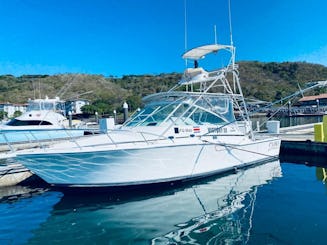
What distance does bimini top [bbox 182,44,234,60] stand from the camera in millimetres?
11211

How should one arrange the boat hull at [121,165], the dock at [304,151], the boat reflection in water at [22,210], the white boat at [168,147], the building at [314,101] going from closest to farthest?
the boat reflection in water at [22,210]
the boat hull at [121,165]
the white boat at [168,147]
the dock at [304,151]
the building at [314,101]

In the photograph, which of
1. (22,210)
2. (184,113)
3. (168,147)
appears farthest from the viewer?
(184,113)

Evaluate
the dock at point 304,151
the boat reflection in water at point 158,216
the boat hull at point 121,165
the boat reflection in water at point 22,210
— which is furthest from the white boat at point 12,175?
the dock at point 304,151

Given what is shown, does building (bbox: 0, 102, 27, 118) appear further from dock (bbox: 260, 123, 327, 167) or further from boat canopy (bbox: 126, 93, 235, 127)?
dock (bbox: 260, 123, 327, 167)

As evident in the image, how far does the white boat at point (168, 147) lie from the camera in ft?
25.0

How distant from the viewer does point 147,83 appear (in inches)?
3809

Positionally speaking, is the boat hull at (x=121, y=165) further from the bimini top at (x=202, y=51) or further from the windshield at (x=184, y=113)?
the bimini top at (x=202, y=51)

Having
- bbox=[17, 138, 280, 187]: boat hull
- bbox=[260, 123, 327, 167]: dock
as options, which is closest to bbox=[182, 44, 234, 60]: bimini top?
bbox=[17, 138, 280, 187]: boat hull

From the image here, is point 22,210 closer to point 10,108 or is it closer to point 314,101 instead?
point 10,108

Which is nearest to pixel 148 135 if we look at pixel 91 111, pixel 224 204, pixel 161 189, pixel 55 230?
pixel 161 189

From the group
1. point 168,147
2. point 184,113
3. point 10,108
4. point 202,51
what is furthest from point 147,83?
point 168,147

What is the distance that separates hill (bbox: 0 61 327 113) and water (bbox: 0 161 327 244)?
61466 millimetres

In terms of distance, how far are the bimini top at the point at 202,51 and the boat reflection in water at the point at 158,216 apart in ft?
17.9

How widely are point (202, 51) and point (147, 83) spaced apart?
86.3m
